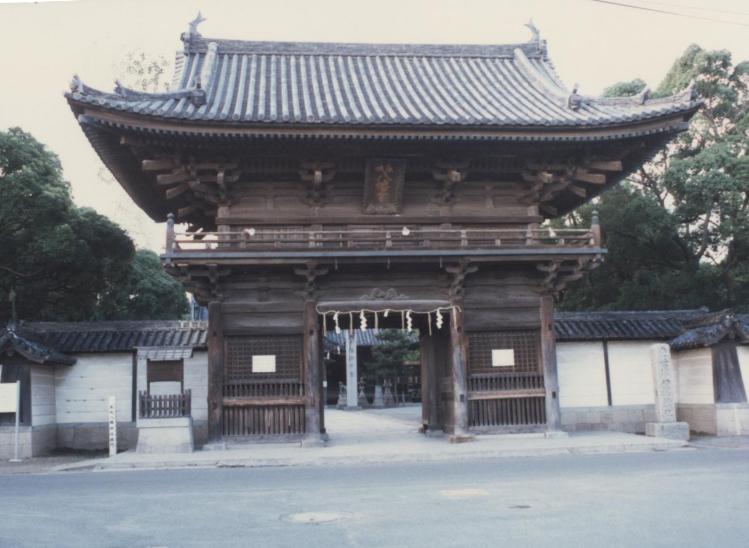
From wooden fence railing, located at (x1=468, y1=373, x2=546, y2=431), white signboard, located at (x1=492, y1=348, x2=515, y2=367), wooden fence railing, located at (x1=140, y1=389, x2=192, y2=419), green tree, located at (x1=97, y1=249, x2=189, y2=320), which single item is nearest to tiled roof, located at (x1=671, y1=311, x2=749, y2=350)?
wooden fence railing, located at (x1=468, y1=373, x2=546, y2=431)

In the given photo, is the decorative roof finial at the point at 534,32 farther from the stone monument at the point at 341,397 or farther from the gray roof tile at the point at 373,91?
the stone monument at the point at 341,397

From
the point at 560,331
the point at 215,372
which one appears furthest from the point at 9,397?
the point at 560,331

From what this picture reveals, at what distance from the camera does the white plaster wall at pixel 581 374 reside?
20422 millimetres

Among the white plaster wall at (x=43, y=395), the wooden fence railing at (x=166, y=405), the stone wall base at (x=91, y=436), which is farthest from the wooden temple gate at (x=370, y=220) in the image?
the white plaster wall at (x=43, y=395)

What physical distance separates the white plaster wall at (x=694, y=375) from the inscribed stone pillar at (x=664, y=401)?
4.20ft

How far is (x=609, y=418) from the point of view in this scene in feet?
67.2

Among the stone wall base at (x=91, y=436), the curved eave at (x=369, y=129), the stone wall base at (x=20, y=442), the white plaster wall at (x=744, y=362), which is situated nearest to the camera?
the curved eave at (x=369, y=129)

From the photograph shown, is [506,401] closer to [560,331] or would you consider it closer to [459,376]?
[459,376]

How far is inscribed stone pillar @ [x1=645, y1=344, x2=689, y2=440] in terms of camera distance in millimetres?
18438

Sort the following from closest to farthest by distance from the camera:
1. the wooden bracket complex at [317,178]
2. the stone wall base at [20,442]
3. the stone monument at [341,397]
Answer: the stone wall base at [20,442], the wooden bracket complex at [317,178], the stone monument at [341,397]

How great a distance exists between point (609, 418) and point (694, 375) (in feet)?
8.86

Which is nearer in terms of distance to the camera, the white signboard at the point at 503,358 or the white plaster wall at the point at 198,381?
the white signboard at the point at 503,358

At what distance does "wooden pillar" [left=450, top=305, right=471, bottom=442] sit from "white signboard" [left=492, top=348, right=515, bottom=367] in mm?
823

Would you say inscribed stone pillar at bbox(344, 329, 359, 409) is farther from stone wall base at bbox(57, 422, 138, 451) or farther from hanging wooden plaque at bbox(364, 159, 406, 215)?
hanging wooden plaque at bbox(364, 159, 406, 215)
